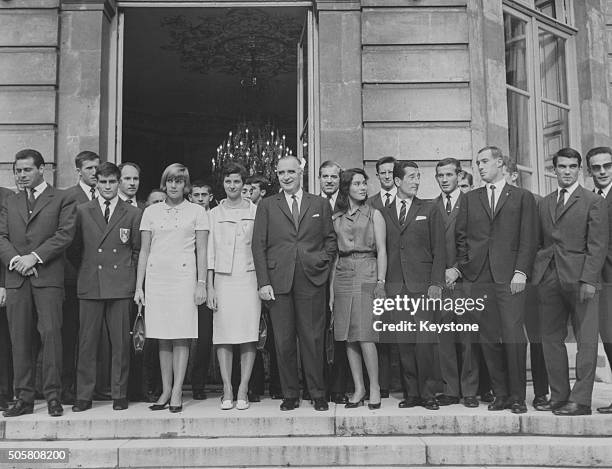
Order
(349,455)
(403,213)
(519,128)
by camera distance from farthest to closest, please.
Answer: (519,128)
(403,213)
(349,455)

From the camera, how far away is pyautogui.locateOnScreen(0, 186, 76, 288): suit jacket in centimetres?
542

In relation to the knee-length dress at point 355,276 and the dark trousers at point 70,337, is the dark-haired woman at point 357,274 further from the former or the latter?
the dark trousers at point 70,337

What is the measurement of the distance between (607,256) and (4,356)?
4.92 metres

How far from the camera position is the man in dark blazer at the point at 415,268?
5512mm

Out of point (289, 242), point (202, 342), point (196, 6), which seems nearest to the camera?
point (289, 242)

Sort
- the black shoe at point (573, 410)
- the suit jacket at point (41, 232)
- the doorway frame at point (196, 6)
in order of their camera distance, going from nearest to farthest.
A: the black shoe at point (573, 410) → the suit jacket at point (41, 232) → the doorway frame at point (196, 6)

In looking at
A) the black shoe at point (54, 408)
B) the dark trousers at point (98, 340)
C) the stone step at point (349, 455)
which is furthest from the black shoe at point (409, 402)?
the black shoe at point (54, 408)

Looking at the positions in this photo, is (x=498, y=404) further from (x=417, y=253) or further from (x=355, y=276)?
(x=355, y=276)

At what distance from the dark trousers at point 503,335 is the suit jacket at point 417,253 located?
13.8 inches

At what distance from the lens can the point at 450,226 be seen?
19.2 ft

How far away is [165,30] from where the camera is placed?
460 inches

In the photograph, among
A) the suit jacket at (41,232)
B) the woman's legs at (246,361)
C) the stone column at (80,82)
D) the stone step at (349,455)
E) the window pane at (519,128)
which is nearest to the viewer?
the stone step at (349,455)

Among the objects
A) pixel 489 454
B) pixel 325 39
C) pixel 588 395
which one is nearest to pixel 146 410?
pixel 489 454

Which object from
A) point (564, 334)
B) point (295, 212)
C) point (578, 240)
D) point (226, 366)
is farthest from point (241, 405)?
point (578, 240)
